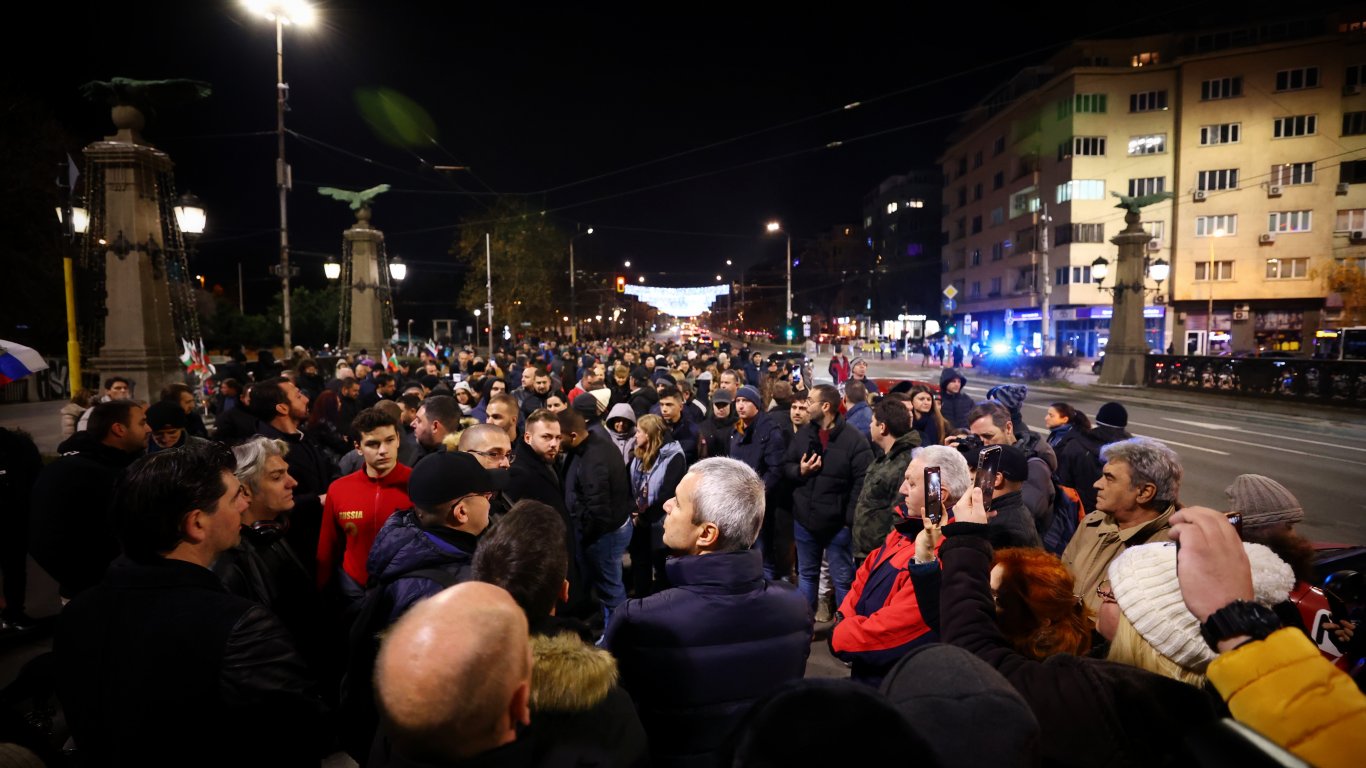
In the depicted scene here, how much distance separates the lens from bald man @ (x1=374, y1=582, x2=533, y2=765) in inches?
48.6

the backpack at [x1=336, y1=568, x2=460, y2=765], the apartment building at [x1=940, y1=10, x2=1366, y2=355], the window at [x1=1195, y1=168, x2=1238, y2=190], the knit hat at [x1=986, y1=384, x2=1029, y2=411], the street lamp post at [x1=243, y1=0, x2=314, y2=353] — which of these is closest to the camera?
the backpack at [x1=336, y1=568, x2=460, y2=765]

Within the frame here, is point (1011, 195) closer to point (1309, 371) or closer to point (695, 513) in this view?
point (1309, 371)

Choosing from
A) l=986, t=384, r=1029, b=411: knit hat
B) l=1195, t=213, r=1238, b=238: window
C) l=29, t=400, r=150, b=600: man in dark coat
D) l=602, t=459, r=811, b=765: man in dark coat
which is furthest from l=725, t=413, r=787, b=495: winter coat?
l=1195, t=213, r=1238, b=238: window

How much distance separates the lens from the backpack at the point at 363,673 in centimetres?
233

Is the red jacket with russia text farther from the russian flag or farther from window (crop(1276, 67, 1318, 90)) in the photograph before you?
window (crop(1276, 67, 1318, 90))

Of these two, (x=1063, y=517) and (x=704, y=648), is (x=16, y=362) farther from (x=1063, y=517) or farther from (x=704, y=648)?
(x=1063, y=517)

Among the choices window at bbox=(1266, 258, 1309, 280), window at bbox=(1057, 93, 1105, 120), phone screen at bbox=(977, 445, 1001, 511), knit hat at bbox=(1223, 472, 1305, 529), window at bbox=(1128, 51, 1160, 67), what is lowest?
knit hat at bbox=(1223, 472, 1305, 529)

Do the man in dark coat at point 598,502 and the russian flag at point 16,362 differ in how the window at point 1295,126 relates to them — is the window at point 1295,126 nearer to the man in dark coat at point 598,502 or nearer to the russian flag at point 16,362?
the man in dark coat at point 598,502

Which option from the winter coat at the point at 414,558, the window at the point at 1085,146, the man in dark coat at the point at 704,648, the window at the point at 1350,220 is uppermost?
the window at the point at 1085,146

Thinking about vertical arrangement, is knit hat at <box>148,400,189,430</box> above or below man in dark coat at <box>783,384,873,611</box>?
above

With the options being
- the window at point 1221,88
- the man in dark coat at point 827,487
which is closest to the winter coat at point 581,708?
the man in dark coat at point 827,487

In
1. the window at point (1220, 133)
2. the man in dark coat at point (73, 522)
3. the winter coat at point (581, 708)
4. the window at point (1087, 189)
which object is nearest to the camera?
the winter coat at point (581, 708)

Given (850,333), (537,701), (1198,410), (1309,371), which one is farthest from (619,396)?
(850,333)

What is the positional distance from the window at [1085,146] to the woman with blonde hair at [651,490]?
52785 millimetres
